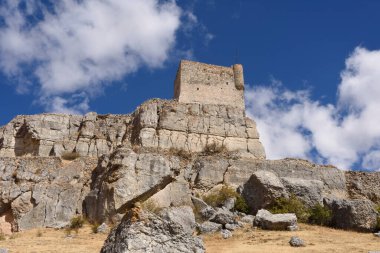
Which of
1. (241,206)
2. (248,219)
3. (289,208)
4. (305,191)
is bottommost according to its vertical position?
(248,219)

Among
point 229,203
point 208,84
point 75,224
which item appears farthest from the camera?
point 208,84

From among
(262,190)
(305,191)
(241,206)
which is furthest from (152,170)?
(305,191)

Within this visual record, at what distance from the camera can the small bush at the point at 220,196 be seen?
79.7 ft

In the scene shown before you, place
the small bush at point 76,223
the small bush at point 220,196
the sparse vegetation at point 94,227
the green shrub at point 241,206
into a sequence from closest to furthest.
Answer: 1. the sparse vegetation at point 94,227
2. the small bush at point 76,223
3. the green shrub at point 241,206
4. the small bush at point 220,196

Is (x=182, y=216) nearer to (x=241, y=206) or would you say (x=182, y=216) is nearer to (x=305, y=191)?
(x=241, y=206)

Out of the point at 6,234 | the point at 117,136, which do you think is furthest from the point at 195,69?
the point at 6,234

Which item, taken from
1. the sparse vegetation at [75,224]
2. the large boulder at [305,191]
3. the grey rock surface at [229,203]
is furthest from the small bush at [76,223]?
the large boulder at [305,191]

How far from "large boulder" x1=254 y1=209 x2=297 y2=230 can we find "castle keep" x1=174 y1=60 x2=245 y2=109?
1691 centimetres

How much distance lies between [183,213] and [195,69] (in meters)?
19.3

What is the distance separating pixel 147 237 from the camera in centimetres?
1255

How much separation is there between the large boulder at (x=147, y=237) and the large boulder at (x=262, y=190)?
10.4m

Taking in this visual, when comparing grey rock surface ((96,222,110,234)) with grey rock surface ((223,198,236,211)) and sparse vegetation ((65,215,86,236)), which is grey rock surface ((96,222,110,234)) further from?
grey rock surface ((223,198,236,211))

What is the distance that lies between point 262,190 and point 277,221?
3602 mm

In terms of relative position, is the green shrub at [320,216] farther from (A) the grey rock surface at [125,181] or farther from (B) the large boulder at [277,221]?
(A) the grey rock surface at [125,181]
